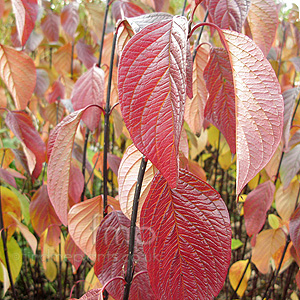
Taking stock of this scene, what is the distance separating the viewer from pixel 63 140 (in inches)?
15.9

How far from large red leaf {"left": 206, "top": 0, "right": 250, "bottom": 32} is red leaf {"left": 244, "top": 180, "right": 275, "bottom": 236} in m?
0.44

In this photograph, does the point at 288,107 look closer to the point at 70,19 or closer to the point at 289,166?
the point at 289,166

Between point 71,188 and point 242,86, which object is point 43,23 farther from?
point 242,86

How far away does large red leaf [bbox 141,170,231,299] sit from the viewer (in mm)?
283

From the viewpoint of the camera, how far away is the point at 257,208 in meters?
0.72

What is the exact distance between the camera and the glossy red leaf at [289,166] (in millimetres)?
673

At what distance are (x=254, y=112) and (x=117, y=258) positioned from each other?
253mm

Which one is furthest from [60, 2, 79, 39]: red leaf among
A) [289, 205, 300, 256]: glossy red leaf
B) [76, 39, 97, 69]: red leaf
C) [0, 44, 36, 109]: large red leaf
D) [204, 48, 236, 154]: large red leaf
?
[289, 205, 300, 256]: glossy red leaf

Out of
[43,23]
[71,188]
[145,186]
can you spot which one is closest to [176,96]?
[145,186]

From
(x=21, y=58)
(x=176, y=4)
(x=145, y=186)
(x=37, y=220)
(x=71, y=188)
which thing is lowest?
(x=37, y=220)

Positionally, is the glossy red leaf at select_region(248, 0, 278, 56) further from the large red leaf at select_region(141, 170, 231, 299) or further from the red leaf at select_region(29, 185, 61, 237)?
the red leaf at select_region(29, 185, 61, 237)

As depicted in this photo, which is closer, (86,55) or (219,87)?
(219,87)

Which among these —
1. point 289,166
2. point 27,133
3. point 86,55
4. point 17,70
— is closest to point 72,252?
point 27,133

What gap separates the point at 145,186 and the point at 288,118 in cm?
37
